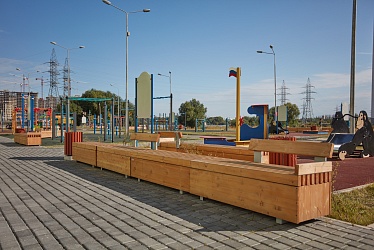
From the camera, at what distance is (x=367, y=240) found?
4.20m

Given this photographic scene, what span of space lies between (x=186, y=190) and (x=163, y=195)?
1.59ft

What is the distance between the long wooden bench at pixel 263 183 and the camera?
471 centimetres

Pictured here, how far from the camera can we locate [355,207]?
5.71 meters

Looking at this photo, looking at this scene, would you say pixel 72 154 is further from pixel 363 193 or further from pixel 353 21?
pixel 353 21

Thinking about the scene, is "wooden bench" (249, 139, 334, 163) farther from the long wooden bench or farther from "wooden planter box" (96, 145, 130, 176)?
"wooden planter box" (96, 145, 130, 176)

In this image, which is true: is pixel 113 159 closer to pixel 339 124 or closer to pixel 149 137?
pixel 149 137

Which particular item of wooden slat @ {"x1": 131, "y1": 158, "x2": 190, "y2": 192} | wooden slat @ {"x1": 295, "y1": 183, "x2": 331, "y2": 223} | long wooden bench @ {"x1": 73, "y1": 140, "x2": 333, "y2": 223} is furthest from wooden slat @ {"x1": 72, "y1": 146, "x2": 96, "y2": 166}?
wooden slat @ {"x1": 295, "y1": 183, "x2": 331, "y2": 223}

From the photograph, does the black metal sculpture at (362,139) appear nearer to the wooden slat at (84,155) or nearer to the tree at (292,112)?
the wooden slat at (84,155)

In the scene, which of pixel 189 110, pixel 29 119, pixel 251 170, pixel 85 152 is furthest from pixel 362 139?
pixel 189 110

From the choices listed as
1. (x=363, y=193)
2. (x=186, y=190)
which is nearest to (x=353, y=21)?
(x=363, y=193)

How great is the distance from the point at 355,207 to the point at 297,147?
145 cm

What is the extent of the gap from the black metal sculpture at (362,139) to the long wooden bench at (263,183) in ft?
28.4

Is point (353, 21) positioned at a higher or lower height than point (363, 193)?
higher

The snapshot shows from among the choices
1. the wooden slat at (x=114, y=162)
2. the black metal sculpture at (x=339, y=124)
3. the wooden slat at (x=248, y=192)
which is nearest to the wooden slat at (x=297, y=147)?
the wooden slat at (x=248, y=192)
